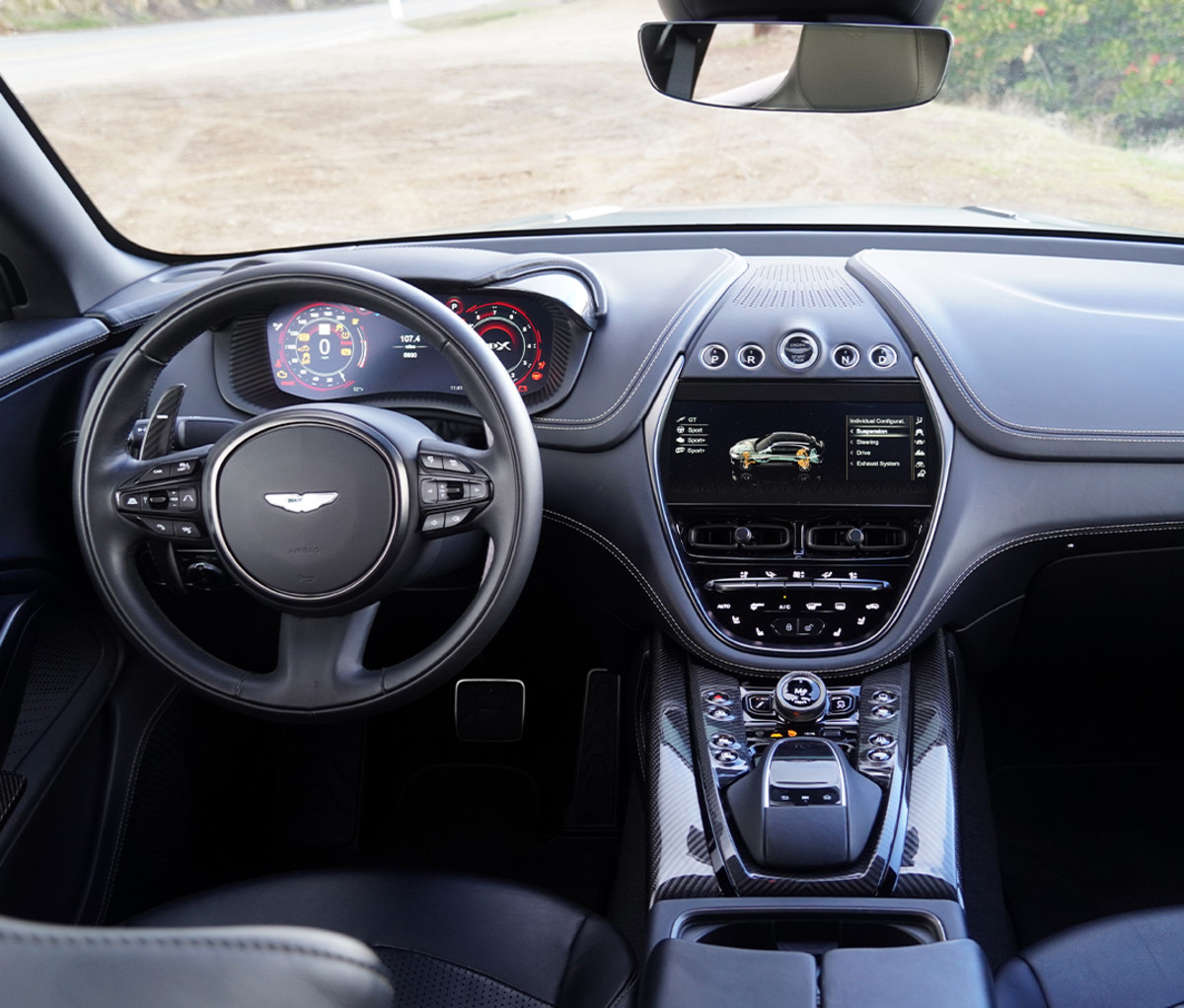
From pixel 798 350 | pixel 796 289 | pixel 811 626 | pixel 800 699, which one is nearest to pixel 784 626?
pixel 811 626

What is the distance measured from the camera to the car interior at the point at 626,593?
5.23 feet

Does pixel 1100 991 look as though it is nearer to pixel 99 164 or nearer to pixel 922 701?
pixel 922 701

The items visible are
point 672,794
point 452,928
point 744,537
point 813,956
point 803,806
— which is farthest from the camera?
point 744,537

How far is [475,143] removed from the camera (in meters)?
2.56

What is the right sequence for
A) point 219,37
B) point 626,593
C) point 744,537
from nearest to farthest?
point 744,537 → point 626,593 → point 219,37

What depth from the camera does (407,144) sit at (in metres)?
2.59

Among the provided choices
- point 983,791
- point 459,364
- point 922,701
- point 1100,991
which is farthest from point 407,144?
point 1100,991

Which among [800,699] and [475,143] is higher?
[475,143]

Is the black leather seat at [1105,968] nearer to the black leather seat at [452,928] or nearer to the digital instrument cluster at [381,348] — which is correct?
the black leather seat at [452,928]

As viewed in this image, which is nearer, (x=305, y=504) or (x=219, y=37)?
(x=305, y=504)

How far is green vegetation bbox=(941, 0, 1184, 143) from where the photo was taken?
2.20 metres

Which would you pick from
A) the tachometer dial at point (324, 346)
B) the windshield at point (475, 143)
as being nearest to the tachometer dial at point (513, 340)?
the tachometer dial at point (324, 346)

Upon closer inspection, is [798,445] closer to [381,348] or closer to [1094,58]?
[381,348]

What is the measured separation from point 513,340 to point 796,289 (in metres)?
0.54
